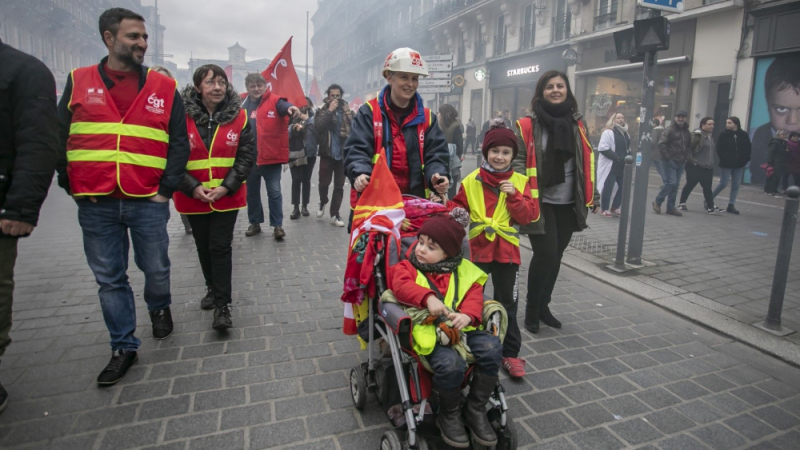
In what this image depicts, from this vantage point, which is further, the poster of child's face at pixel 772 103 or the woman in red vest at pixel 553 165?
the poster of child's face at pixel 772 103

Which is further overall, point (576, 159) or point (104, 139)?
point (576, 159)

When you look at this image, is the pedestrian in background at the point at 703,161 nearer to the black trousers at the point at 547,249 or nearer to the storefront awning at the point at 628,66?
the storefront awning at the point at 628,66

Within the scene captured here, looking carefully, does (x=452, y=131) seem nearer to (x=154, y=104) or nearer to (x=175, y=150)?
(x=175, y=150)

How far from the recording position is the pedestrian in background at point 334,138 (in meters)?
8.64

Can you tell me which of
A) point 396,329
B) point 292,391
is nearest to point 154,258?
point 292,391

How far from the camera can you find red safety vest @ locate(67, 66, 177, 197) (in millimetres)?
3242

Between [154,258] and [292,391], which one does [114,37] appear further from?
[292,391]

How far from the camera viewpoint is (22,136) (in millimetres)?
2855

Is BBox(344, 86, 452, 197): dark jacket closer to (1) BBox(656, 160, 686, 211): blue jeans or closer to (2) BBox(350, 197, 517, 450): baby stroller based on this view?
(2) BBox(350, 197, 517, 450): baby stroller

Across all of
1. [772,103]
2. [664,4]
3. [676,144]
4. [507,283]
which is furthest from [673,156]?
[507,283]

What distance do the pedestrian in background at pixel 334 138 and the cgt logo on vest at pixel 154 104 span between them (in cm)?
509

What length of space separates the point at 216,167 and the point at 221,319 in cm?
120

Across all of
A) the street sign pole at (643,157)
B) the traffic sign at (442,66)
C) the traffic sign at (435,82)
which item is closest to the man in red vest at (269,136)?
the street sign pole at (643,157)

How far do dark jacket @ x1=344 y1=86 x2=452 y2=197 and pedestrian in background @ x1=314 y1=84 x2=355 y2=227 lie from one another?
16.4 feet
